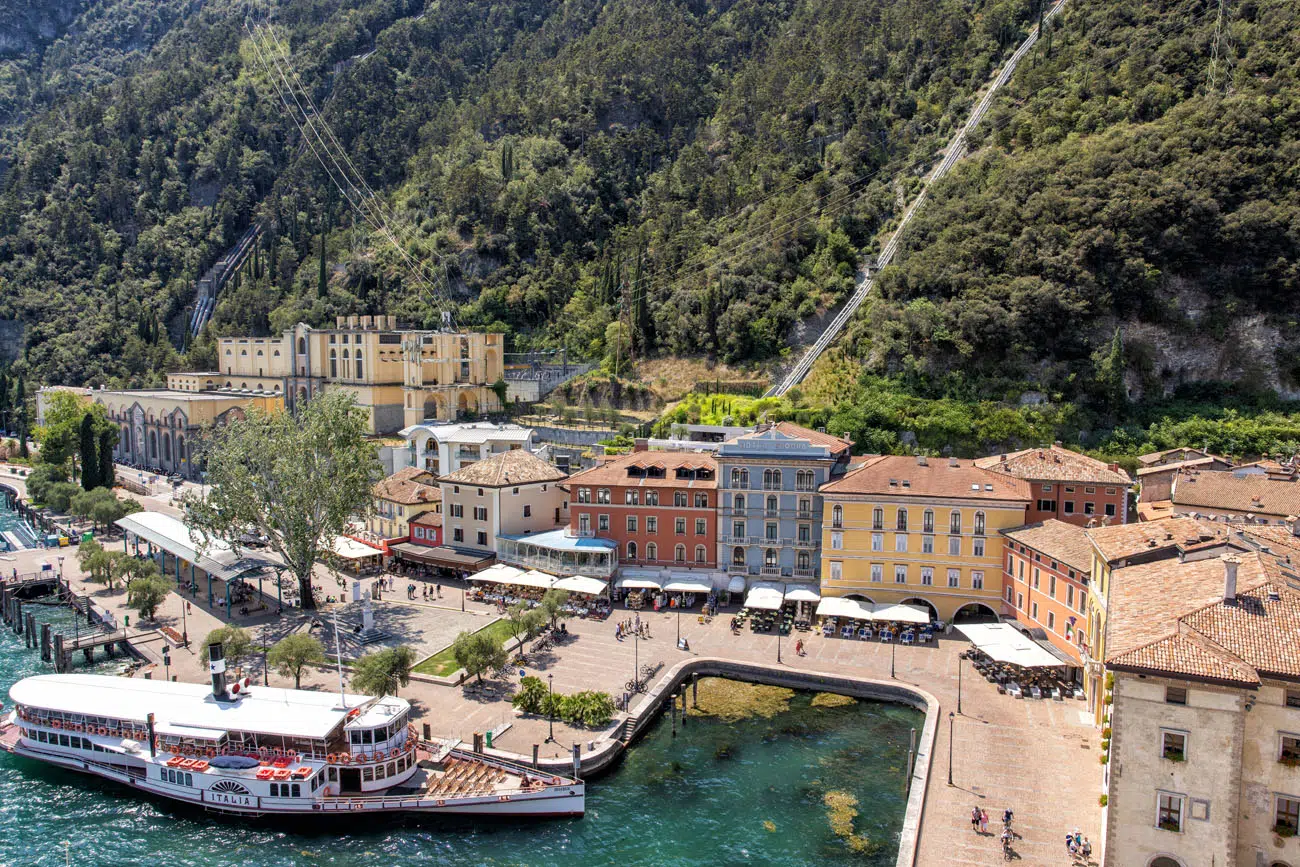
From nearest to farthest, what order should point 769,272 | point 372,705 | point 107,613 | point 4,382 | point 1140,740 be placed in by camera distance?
1. point 1140,740
2. point 372,705
3. point 107,613
4. point 769,272
5. point 4,382

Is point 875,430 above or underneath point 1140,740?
above

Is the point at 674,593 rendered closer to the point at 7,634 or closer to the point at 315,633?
the point at 315,633

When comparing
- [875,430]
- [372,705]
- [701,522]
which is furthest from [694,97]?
[372,705]

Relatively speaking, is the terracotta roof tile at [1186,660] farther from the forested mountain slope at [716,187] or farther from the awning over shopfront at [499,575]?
the forested mountain slope at [716,187]

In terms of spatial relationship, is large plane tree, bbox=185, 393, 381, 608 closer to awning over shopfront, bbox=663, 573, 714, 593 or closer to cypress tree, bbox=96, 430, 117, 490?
awning over shopfront, bbox=663, 573, 714, 593

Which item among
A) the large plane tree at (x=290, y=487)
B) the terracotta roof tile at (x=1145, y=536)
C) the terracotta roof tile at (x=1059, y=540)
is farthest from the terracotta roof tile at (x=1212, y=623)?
the large plane tree at (x=290, y=487)

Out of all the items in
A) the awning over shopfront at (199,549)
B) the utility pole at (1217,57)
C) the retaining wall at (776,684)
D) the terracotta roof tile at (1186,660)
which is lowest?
the retaining wall at (776,684)

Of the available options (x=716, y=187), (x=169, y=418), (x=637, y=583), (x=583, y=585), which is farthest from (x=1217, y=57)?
(x=169, y=418)
